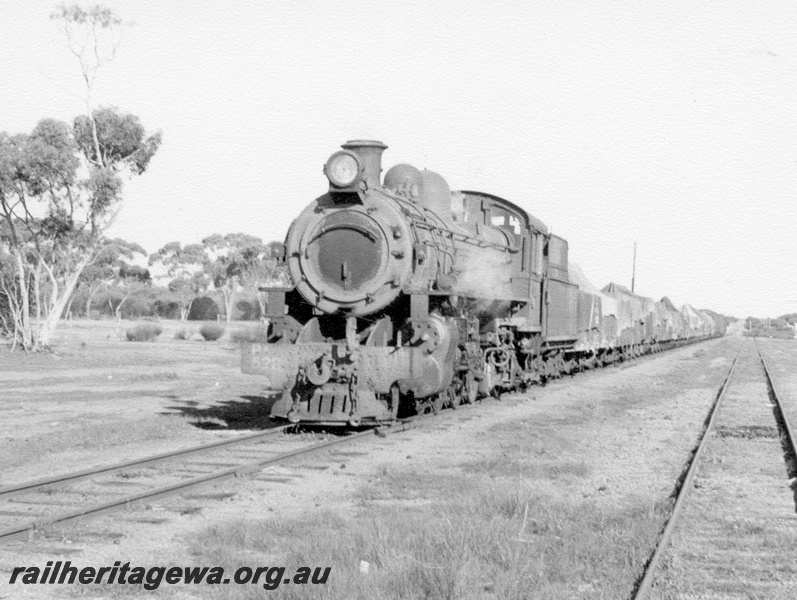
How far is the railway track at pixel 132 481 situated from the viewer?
640 cm

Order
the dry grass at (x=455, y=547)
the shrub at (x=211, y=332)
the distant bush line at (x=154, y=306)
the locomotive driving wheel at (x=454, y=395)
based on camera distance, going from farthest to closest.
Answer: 1. the distant bush line at (x=154, y=306)
2. the shrub at (x=211, y=332)
3. the locomotive driving wheel at (x=454, y=395)
4. the dry grass at (x=455, y=547)

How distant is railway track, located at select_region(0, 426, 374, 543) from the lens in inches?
252

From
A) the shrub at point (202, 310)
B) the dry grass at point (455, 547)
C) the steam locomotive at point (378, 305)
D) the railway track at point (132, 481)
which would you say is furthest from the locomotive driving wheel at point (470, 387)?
the shrub at point (202, 310)

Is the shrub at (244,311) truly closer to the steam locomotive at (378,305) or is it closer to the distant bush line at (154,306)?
the distant bush line at (154,306)

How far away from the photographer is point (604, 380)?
22359mm

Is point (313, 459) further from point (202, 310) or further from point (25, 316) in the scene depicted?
point (202, 310)

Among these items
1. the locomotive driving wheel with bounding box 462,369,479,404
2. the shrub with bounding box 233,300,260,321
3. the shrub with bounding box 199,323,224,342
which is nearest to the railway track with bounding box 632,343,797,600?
the locomotive driving wheel with bounding box 462,369,479,404

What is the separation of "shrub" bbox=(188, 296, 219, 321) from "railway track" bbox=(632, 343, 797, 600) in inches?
2877

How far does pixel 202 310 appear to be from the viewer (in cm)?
8175

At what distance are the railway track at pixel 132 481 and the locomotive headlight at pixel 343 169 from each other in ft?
11.2

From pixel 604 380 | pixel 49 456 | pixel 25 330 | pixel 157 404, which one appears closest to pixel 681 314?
pixel 604 380

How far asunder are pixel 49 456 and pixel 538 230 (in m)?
10.5

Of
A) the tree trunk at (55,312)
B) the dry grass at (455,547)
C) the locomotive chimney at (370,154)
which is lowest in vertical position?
the dry grass at (455,547)

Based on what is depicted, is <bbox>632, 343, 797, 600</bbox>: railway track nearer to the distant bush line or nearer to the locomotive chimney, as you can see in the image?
the locomotive chimney
